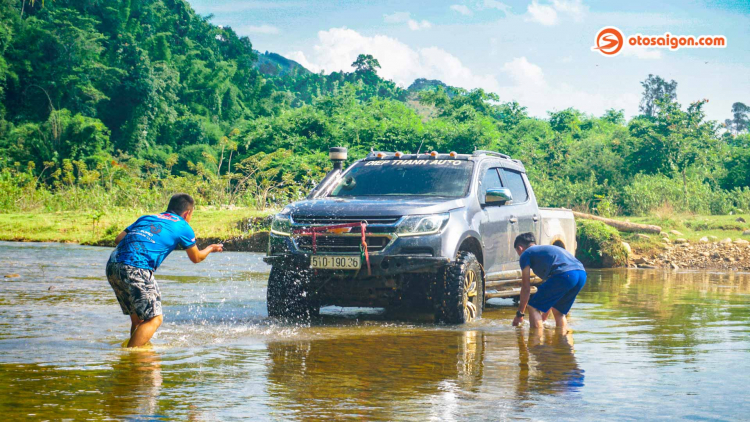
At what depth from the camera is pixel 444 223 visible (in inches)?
381

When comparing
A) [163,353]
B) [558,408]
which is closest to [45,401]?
[163,353]

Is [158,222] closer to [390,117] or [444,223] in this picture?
[444,223]

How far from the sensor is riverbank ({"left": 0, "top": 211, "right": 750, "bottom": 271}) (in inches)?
857

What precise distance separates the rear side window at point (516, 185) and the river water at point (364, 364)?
149cm

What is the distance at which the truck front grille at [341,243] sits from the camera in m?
9.52

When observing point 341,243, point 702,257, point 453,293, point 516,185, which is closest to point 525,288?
point 453,293

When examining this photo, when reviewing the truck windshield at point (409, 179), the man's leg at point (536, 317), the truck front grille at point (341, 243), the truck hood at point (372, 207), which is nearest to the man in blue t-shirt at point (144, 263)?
the truck front grille at point (341, 243)

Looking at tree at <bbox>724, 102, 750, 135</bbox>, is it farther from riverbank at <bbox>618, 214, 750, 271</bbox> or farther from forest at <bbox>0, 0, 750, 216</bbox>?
riverbank at <bbox>618, 214, 750, 271</bbox>

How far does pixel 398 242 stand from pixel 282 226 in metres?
1.34

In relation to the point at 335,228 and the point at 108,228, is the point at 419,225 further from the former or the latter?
the point at 108,228

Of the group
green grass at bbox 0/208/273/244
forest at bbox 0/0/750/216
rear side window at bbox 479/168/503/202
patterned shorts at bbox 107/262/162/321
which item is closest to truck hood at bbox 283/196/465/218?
rear side window at bbox 479/168/503/202

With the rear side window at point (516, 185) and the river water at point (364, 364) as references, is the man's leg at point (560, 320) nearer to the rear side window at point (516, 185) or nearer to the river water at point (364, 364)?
Answer: the river water at point (364, 364)

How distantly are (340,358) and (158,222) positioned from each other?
6.49 ft

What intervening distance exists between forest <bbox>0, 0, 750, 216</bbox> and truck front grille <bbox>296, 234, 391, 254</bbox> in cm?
1683
